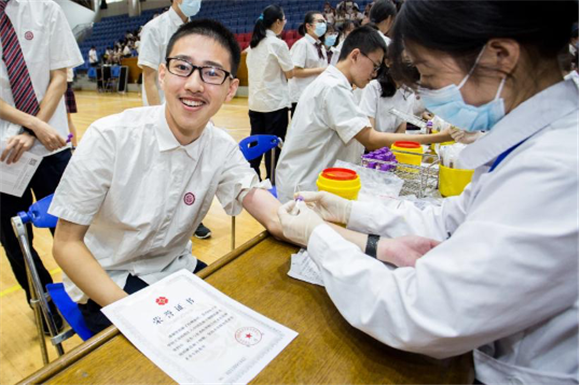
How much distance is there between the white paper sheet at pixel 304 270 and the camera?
80 centimetres

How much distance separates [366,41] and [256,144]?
79cm

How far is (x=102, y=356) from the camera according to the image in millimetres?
578

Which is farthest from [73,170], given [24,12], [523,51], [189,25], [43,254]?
[43,254]

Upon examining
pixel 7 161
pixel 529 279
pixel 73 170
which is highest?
pixel 529 279

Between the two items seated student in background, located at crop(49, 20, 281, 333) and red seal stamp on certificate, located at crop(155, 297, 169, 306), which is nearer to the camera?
red seal stamp on certificate, located at crop(155, 297, 169, 306)

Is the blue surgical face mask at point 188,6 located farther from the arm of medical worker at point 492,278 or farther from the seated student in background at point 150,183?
the arm of medical worker at point 492,278

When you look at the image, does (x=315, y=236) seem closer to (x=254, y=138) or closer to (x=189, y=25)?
(x=189, y=25)

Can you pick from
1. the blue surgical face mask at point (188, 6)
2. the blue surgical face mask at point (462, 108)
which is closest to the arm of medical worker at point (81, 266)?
the blue surgical face mask at point (462, 108)

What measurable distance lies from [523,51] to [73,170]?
107cm

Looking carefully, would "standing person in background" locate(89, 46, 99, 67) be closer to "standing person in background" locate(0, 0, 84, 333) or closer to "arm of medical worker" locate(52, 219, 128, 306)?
"standing person in background" locate(0, 0, 84, 333)

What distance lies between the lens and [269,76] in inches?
130

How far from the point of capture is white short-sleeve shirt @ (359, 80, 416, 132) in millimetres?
2418

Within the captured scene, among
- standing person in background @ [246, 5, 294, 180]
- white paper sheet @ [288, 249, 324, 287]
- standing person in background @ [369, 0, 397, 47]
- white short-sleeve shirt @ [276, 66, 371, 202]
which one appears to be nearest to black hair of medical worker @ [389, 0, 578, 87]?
white paper sheet @ [288, 249, 324, 287]

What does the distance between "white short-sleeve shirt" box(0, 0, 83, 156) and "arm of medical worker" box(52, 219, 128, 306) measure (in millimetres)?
704
